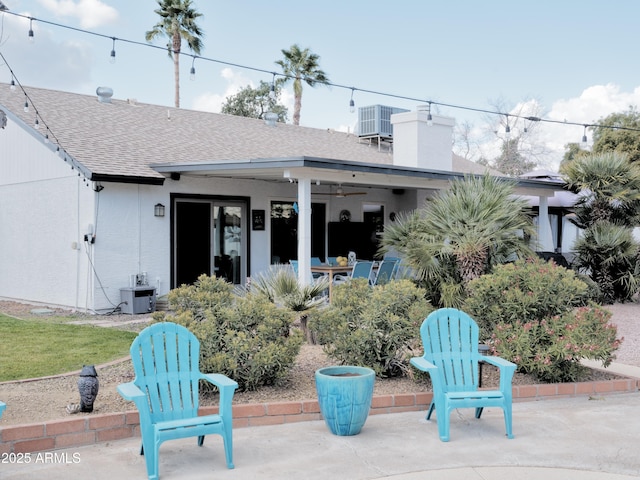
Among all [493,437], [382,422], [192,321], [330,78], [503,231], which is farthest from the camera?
[330,78]

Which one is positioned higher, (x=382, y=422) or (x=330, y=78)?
(x=330, y=78)

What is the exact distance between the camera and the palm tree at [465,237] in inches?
364

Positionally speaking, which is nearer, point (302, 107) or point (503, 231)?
point (503, 231)

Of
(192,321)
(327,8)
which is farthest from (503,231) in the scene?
(327,8)

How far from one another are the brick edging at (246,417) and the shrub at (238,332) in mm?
476

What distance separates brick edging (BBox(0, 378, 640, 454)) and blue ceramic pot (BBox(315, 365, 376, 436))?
1.41ft

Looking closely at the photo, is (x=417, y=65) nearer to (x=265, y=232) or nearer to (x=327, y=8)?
(x=327, y=8)

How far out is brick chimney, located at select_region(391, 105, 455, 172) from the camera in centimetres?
1636

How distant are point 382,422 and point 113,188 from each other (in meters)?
7.57

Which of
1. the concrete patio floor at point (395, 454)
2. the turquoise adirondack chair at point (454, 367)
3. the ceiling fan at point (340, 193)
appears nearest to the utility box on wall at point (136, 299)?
the ceiling fan at point (340, 193)

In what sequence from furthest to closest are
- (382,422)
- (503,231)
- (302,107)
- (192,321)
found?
1. (302,107)
2. (503,231)
3. (192,321)
4. (382,422)

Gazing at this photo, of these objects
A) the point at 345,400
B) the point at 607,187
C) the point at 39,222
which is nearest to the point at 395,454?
the point at 345,400

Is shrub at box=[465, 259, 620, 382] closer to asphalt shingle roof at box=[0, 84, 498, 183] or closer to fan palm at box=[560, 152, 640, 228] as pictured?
asphalt shingle roof at box=[0, 84, 498, 183]

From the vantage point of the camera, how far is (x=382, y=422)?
17.5ft
